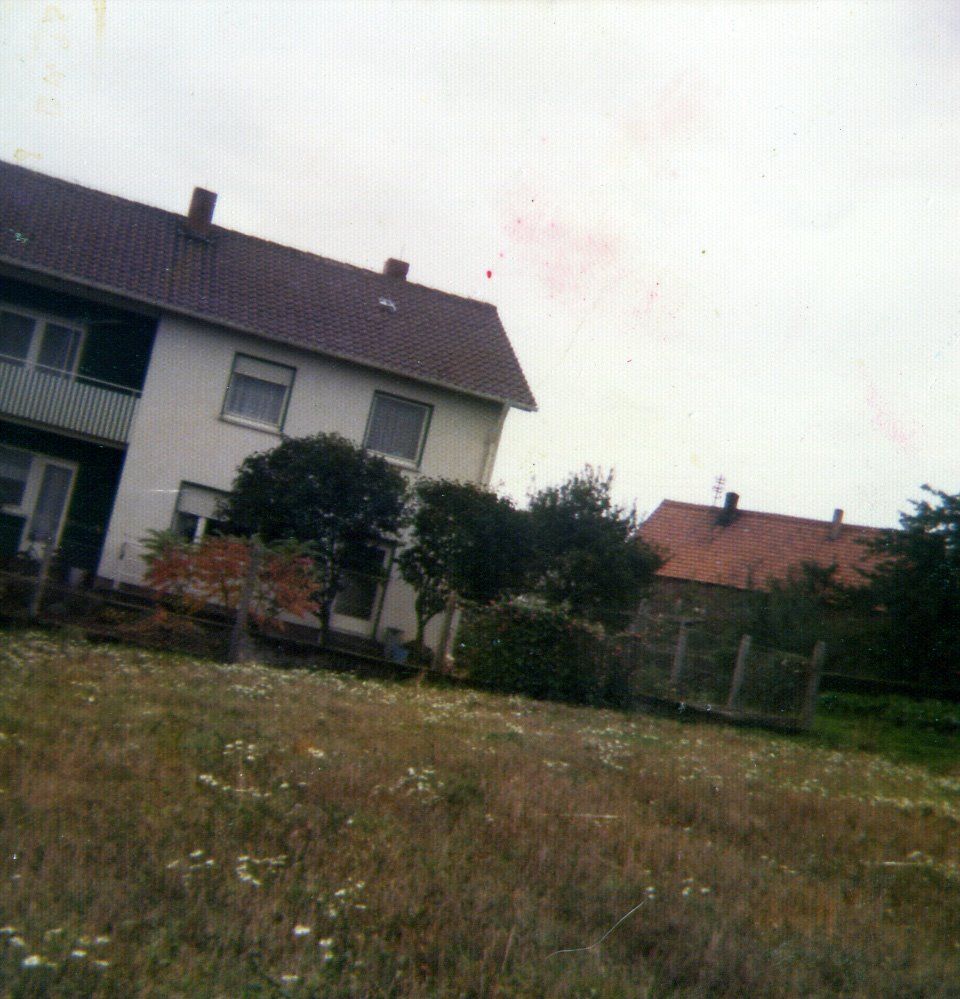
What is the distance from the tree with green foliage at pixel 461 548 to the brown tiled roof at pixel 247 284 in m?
4.46

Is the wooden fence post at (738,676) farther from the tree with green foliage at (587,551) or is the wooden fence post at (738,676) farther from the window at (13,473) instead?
the window at (13,473)

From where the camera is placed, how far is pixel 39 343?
23.9 metres

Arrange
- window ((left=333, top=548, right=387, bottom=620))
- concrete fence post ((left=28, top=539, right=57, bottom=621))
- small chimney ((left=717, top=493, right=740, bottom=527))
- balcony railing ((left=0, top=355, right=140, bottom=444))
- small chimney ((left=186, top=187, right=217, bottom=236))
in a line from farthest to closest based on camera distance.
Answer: small chimney ((left=717, top=493, right=740, bottom=527)) → small chimney ((left=186, top=187, right=217, bottom=236)) → balcony railing ((left=0, top=355, right=140, bottom=444)) → window ((left=333, top=548, right=387, bottom=620)) → concrete fence post ((left=28, top=539, right=57, bottom=621))

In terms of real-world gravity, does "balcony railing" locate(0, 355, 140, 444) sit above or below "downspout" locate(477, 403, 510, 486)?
below

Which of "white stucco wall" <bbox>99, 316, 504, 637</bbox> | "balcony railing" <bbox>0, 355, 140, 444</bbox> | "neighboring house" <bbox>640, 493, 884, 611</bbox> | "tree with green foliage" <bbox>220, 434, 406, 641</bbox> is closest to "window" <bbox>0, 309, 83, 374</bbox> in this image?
"balcony railing" <bbox>0, 355, 140, 444</bbox>

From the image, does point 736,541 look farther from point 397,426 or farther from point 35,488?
point 35,488

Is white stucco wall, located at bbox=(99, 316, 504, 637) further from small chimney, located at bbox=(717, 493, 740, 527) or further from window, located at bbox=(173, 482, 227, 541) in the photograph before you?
small chimney, located at bbox=(717, 493, 740, 527)

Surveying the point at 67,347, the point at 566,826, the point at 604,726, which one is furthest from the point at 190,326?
the point at 566,826

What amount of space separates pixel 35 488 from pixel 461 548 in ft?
30.9

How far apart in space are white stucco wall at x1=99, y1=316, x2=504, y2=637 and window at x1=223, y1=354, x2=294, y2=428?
148mm

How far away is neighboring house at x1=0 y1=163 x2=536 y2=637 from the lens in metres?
23.2

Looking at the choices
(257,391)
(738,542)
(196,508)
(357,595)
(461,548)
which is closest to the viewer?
(357,595)

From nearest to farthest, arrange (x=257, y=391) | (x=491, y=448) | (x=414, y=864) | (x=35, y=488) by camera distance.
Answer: (x=414, y=864) < (x=35, y=488) < (x=257, y=391) < (x=491, y=448)

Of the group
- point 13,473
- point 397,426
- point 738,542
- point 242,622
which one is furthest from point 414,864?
point 738,542
